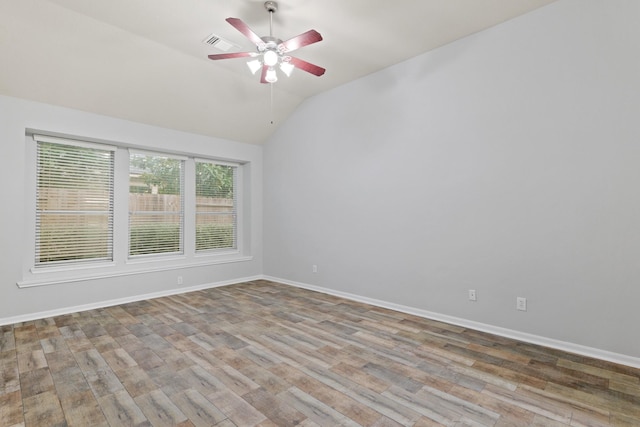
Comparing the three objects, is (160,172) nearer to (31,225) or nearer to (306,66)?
(31,225)

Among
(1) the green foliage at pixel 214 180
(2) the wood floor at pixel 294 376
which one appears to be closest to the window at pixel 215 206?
(1) the green foliage at pixel 214 180

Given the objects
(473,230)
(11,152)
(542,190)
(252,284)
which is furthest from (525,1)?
(11,152)

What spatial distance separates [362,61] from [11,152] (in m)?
4.41

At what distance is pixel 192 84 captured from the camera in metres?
4.45

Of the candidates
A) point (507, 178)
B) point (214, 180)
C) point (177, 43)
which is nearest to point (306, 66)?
point (177, 43)

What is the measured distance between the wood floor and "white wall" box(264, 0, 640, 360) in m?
0.48

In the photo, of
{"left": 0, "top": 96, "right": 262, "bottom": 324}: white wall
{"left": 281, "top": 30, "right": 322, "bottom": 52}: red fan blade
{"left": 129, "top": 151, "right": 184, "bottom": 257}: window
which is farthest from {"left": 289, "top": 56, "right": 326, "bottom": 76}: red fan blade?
{"left": 129, "top": 151, "right": 184, "bottom": 257}: window

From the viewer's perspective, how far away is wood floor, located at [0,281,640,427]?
6.56 ft

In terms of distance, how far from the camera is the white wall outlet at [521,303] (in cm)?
314

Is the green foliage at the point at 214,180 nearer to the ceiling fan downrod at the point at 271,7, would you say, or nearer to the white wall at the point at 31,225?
the white wall at the point at 31,225

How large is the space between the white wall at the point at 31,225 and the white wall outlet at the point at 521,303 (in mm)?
4563

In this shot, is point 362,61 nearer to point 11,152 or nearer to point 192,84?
point 192,84

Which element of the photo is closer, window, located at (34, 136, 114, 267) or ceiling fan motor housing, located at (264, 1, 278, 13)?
ceiling fan motor housing, located at (264, 1, 278, 13)

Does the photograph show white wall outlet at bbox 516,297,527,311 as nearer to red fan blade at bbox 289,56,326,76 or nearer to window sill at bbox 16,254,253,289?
red fan blade at bbox 289,56,326,76
